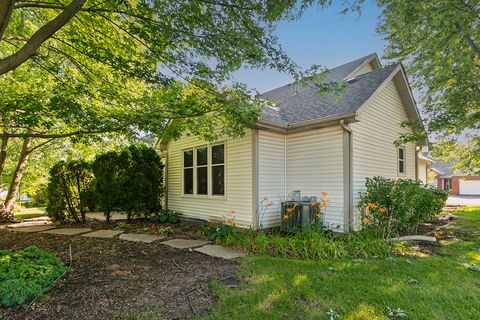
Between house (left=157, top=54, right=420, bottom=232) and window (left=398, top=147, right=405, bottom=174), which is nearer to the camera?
house (left=157, top=54, right=420, bottom=232)

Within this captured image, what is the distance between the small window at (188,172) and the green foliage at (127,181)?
1168 millimetres

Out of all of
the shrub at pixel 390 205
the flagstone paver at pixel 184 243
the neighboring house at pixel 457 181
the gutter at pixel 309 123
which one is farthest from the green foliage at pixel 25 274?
the neighboring house at pixel 457 181

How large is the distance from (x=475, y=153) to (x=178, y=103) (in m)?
14.5

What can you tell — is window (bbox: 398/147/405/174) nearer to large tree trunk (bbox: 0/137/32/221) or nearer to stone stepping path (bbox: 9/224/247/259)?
stone stepping path (bbox: 9/224/247/259)

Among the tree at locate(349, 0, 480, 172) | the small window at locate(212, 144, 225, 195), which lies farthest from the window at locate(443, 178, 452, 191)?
the small window at locate(212, 144, 225, 195)

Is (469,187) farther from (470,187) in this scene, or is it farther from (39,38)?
(39,38)

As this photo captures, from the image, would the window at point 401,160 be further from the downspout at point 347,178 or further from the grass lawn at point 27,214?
the grass lawn at point 27,214

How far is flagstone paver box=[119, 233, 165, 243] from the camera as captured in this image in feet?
21.4

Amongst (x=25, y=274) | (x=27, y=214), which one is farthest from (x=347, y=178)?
(x=27, y=214)

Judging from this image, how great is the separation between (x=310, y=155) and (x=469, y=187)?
34.5 metres

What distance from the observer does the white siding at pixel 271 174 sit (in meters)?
7.30

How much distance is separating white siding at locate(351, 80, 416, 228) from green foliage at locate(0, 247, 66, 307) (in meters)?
6.84

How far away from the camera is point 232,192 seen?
793cm

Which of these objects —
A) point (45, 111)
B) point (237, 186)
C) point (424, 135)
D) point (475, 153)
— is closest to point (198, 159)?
point (237, 186)
